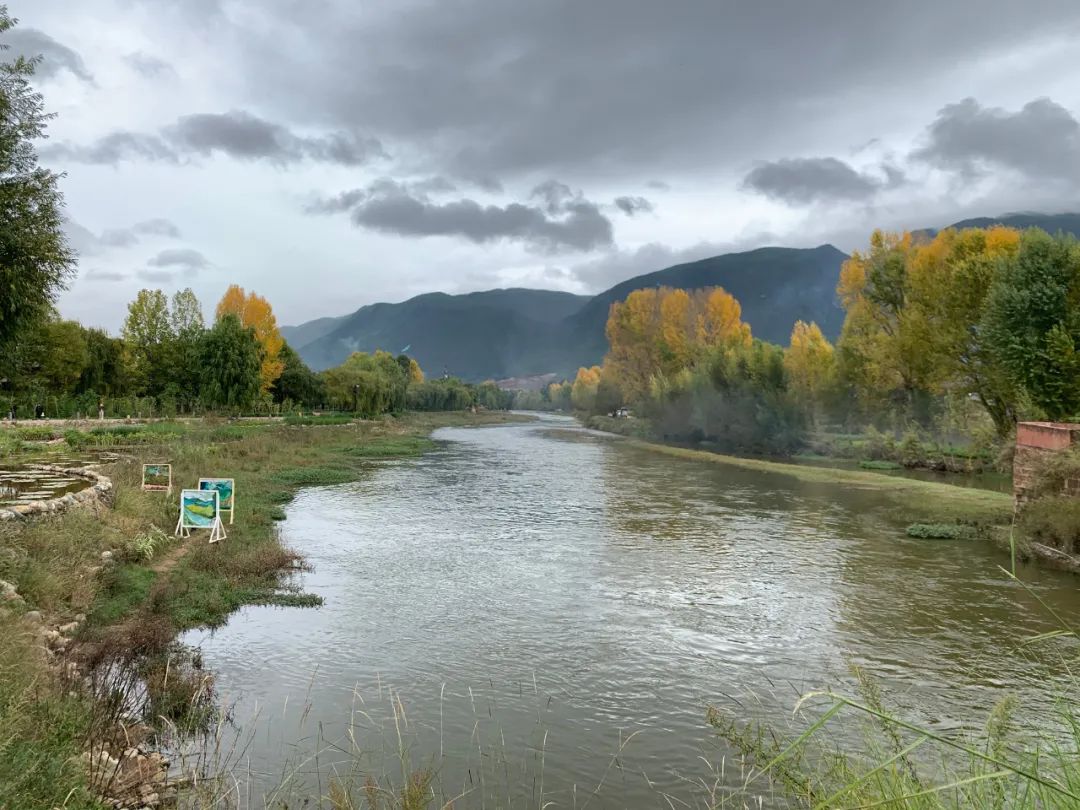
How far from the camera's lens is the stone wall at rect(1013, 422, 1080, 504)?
18.0 m

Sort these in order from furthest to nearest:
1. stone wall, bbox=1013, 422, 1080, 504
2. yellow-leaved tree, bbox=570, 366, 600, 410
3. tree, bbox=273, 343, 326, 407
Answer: yellow-leaved tree, bbox=570, 366, 600, 410 < tree, bbox=273, 343, 326, 407 < stone wall, bbox=1013, 422, 1080, 504

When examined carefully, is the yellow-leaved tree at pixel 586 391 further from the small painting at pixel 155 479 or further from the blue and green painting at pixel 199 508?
the blue and green painting at pixel 199 508

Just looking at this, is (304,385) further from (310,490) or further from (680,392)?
(310,490)

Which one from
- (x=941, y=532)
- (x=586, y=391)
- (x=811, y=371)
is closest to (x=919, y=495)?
(x=941, y=532)

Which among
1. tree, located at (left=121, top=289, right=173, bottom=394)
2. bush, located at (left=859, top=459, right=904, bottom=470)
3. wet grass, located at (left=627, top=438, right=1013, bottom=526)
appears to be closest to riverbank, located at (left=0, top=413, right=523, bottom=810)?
wet grass, located at (left=627, top=438, right=1013, bottom=526)

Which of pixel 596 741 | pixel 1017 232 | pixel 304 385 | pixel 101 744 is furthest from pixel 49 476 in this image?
pixel 304 385

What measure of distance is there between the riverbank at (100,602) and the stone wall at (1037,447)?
733 inches

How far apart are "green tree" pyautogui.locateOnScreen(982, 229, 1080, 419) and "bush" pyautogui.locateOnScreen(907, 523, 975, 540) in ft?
31.1

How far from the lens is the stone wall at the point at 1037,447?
59.0 ft

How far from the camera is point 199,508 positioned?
17125mm

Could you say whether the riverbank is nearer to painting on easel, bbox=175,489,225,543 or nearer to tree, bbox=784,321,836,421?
painting on easel, bbox=175,489,225,543

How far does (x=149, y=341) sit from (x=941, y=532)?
204 feet

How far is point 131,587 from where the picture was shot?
39.6ft

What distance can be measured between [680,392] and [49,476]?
55340 mm
